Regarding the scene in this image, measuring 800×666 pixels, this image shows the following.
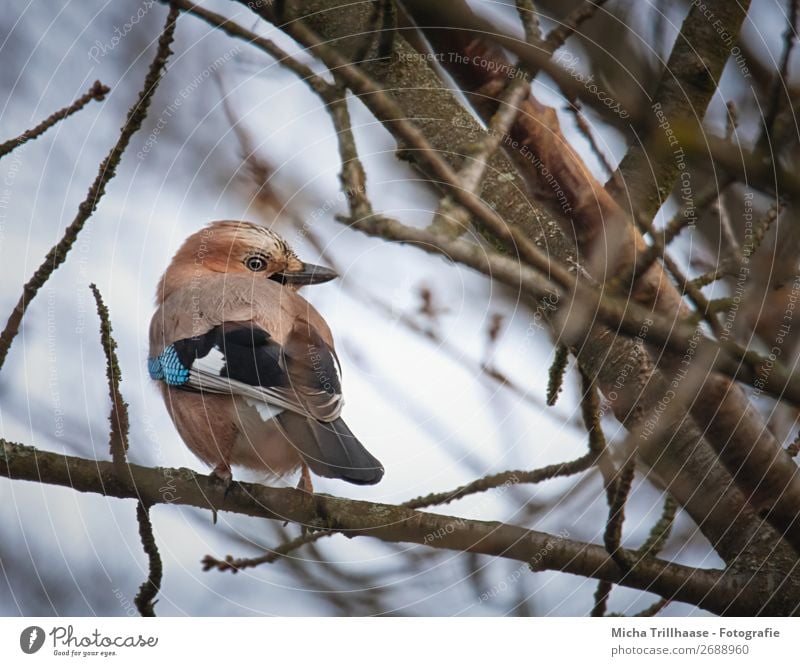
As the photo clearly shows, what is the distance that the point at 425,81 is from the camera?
205 centimetres

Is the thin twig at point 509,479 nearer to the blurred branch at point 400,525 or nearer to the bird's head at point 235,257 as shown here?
the blurred branch at point 400,525

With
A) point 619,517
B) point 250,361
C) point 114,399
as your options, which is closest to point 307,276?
point 250,361

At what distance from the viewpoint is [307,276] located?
6.93 ft

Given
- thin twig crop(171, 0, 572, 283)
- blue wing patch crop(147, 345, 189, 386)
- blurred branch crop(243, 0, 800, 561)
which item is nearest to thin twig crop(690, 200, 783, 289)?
blurred branch crop(243, 0, 800, 561)

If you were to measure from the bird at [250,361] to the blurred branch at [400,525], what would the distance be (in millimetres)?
64

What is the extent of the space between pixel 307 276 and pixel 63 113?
2.09 ft

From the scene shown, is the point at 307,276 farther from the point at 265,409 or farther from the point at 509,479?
the point at 509,479

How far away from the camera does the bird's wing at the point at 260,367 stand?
1835 mm

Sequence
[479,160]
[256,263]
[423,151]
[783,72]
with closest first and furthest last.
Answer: [423,151], [479,160], [783,72], [256,263]

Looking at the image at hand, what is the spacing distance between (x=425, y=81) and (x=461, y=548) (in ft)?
3.47

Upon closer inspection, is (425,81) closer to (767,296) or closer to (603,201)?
(603,201)

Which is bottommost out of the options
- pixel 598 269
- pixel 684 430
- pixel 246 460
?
pixel 684 430

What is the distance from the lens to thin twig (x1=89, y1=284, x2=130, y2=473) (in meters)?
1.63
